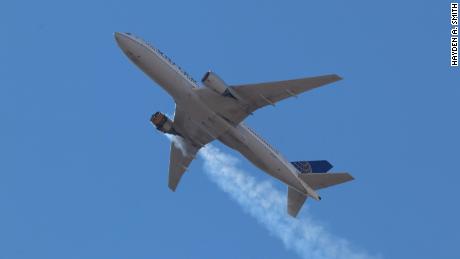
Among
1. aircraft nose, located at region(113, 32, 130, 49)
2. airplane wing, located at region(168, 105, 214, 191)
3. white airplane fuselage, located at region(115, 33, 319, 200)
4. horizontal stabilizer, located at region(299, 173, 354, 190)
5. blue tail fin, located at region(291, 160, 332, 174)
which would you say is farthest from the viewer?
blue tail fin, located at region(291, 160, 332, 174)

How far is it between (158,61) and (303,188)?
19756 millimetres

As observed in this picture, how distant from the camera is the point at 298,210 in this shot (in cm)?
9700

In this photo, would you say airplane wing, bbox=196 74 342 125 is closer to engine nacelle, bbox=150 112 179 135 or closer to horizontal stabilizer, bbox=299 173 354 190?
engine nacelle, bbox=150 112 179 135

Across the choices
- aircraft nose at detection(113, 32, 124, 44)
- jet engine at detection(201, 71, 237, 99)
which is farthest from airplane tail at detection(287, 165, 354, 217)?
aircraft nose at detection(113, 32, 124, 44)

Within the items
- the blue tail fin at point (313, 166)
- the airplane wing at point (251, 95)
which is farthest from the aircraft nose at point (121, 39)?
the blue tail fin at point (313, 166)

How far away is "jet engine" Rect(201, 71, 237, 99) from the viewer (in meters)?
87.6

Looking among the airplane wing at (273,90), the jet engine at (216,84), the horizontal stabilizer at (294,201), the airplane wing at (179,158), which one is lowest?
the airplane wing at (179,158)

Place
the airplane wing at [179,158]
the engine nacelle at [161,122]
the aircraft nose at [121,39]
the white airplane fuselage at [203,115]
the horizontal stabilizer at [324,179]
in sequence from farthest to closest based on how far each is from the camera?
the airplane wing at [179,158], the engine nacelle at [161,122], the horizontal stabilizer at [324,179], the white airplane fuselage at [203,115], the aircraft nose at [121,39]

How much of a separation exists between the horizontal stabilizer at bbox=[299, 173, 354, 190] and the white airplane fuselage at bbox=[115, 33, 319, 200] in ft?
1.73

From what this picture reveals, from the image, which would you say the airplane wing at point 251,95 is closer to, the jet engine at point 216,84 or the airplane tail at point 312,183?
the jet engine at point 216,84

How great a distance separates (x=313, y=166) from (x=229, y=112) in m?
12.5

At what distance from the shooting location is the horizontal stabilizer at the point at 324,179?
301 feet

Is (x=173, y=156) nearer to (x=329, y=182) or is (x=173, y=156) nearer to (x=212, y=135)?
(x=212, y=135)

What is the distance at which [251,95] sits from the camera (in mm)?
88812
